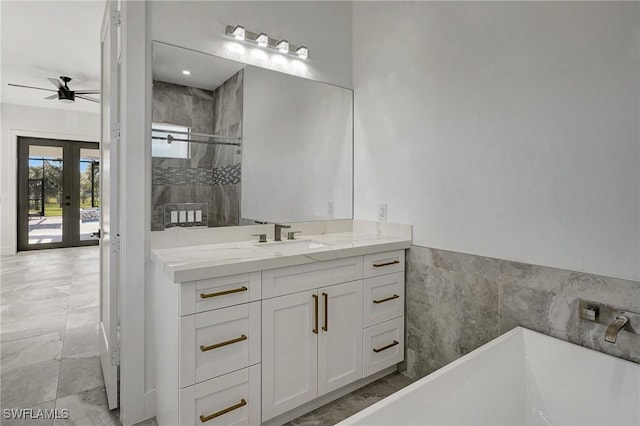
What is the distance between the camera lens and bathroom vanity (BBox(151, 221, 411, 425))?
4.90ft

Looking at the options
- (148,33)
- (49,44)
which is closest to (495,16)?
(148,33)

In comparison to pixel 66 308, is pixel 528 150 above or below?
Result: above

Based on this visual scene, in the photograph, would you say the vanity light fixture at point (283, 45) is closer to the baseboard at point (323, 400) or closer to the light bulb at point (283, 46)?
the light bulb at point (283, 46)

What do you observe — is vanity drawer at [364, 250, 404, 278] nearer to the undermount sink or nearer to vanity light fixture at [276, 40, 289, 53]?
the undermount sink

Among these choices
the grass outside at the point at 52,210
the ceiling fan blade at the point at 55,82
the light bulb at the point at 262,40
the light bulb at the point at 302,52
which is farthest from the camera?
the grass outside at the point at 52,210

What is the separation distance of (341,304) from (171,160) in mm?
1299

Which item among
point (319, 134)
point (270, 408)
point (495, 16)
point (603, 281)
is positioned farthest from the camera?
point (319, 134)

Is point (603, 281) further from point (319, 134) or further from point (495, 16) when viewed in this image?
point (319, 134)

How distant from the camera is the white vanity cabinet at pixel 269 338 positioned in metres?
1.49

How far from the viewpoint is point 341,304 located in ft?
6.47

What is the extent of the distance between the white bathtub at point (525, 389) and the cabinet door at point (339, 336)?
2.35 ft

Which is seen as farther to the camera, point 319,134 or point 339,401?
point 319,134

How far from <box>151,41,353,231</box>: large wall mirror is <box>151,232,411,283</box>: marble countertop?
0.23 metres

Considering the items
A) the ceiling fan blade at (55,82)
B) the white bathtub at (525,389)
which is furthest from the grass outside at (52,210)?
the white bathtub at (525,389)
